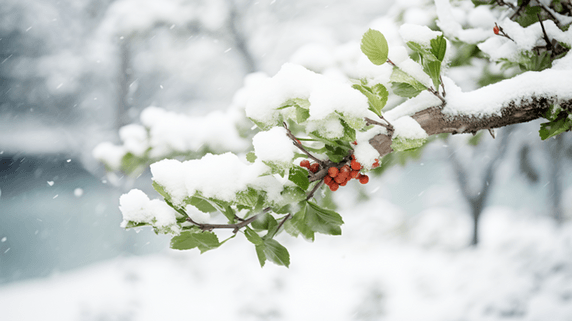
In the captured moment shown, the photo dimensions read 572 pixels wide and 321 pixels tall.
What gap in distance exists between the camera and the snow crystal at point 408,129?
429 millimetres

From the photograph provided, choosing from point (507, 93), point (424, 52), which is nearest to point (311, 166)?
point (424, 52)

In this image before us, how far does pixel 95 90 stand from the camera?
13.4ft

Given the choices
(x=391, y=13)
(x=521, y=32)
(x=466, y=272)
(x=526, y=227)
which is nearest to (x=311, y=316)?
(x=466, y=272)

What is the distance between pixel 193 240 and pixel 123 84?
13.7 feet

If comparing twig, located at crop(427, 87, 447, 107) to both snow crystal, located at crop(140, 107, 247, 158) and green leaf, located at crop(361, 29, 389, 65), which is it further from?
snow crystal, located at crop(140, 107, 247, 158)

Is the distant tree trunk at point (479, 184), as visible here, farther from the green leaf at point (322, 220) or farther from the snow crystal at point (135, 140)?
the green leaf at point (322, 220)

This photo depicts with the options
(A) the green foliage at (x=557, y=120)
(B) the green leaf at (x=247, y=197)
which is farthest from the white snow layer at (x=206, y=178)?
(A) the green foliage at (x=557, y=120)

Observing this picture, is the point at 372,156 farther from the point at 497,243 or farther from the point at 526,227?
the point at 526,227

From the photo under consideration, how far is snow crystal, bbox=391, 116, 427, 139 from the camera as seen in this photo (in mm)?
429

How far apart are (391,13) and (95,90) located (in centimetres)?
374

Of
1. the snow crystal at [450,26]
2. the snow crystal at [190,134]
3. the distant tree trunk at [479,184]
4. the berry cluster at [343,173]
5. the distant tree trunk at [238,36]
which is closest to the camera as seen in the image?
the berry cluster at [343,173]

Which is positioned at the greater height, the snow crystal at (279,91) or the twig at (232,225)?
the snow crystal at (279,91)

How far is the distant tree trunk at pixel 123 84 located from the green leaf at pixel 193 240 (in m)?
3.87

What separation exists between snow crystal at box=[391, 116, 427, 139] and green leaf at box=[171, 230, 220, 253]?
29cm
